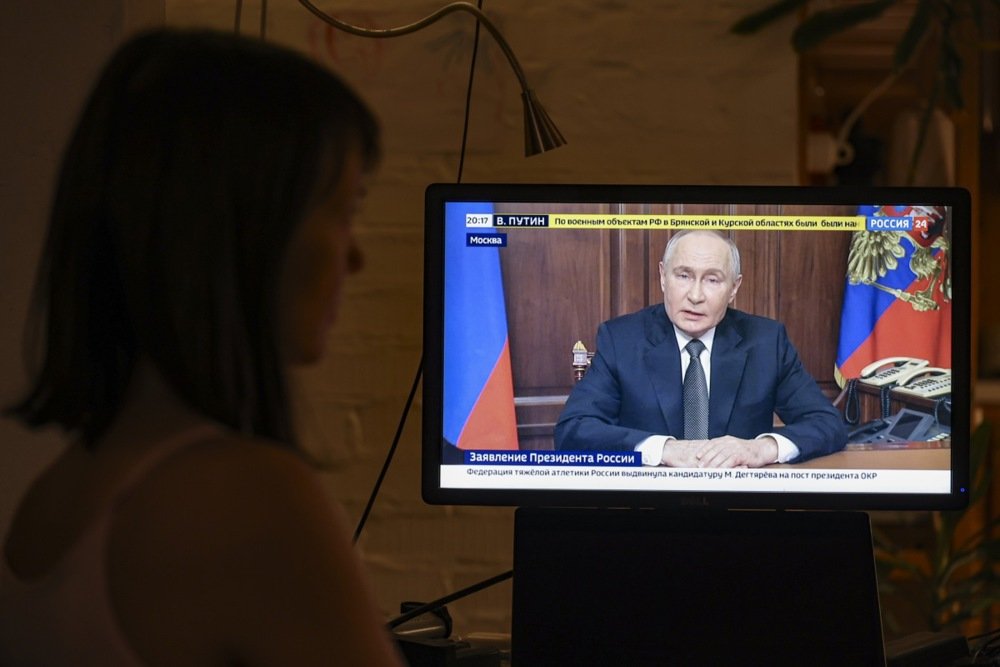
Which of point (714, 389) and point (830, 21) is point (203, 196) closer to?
point (714, 389)

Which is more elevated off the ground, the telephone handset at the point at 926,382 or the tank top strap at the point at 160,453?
the telephone handset at the point at 926,382

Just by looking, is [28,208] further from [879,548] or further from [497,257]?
[879,548]

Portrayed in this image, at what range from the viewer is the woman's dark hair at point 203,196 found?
0.67m

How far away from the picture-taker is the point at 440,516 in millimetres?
1690

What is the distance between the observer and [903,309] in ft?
3.96

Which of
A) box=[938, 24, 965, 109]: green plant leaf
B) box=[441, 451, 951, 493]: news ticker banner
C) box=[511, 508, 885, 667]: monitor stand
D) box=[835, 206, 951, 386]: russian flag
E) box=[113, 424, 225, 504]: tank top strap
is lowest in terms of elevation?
box=[511, 508, 885, 667]: monitor stand

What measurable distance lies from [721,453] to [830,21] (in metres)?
0.77

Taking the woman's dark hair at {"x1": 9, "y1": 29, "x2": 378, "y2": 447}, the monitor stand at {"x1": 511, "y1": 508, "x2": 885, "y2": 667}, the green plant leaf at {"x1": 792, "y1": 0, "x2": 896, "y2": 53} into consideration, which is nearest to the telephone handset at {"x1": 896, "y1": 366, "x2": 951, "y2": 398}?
the monitor stand at {"x1": 511, "y1": 508, "x2": 885, "y2": 667}

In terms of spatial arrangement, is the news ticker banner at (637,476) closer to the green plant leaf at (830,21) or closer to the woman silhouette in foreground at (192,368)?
the woman silhouette in foreground at (192,368)

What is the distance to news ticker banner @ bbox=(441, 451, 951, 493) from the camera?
1.21m

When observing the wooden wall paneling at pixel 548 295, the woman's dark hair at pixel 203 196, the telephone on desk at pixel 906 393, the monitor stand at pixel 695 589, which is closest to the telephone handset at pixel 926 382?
the telephone on desk at pixel 906 393

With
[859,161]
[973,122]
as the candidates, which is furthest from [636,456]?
[859,161]

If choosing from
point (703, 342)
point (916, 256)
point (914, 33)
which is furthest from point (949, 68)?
point (703, 342)

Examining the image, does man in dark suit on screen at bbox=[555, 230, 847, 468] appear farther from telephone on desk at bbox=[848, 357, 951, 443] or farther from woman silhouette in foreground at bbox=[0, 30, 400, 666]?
woman silhouette in foreground at bbox=[0, 30, 400, 666]
